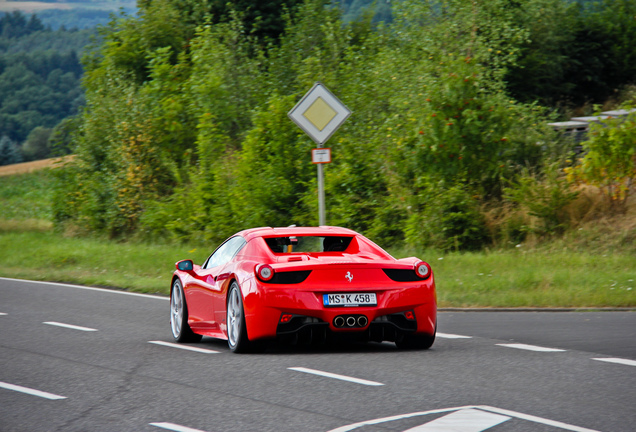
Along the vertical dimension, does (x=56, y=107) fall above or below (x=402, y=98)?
above

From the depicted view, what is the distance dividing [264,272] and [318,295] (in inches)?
20.2

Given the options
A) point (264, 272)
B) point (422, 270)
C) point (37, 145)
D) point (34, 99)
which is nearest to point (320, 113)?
point (422, 270)

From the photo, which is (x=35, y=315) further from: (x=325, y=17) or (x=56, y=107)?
(x=56, y=107)

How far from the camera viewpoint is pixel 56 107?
129625mm

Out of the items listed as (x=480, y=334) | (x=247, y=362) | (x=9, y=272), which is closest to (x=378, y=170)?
(x=9, y=272)

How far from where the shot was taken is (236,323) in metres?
8.75

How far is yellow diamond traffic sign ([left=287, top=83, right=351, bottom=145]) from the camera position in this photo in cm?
1309

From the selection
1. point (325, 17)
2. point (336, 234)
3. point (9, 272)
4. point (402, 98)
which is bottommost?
point (9, 272)

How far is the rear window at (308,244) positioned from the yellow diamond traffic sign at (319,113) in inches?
150

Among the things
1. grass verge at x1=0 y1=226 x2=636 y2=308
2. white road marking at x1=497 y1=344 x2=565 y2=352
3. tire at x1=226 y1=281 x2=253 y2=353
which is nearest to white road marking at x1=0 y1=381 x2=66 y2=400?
tire at x1=226 y1=281 x2=253 y2=353

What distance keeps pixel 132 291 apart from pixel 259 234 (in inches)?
308

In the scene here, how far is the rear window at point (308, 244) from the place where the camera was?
30.5 feet

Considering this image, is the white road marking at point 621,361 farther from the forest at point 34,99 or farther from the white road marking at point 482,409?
the forest at point 34,99

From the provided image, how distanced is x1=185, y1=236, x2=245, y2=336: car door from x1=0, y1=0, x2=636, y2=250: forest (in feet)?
29.8
